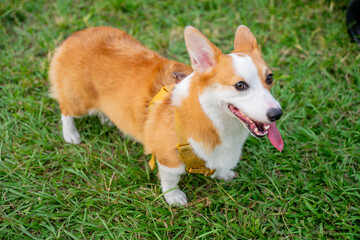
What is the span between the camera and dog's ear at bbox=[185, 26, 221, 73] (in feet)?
7.26

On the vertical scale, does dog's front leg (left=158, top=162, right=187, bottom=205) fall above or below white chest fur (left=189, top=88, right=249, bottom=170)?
below

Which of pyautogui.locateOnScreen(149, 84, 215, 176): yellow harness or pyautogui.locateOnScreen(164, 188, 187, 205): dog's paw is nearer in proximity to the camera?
pyautogui.locateOnScreen(149, 84, 215, 176): yellow harness

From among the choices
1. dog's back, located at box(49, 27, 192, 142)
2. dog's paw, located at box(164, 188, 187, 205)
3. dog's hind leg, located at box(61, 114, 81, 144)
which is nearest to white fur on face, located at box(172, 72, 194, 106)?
dog's back, located at box(49, 27, 192, 142)

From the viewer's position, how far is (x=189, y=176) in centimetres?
326

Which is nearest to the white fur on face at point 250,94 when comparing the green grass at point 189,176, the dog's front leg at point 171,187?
the dog's front leg at point 171,187

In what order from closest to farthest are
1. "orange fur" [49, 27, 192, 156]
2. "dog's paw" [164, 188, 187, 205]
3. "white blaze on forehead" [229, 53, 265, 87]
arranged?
"white blaze on forehead" [229, 53, 265, 87] < "orange fur" [49, 27, 192, 156] < "dog's paw" [164, 188, 187, 205]

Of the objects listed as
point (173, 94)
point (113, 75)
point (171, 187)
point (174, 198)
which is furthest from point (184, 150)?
point (113, 75)

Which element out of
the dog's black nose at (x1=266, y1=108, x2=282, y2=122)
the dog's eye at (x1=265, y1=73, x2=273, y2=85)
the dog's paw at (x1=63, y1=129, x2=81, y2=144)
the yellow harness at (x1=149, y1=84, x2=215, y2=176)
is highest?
the dog's eye at (x1=265, y1=73, x2=273, y2=85)

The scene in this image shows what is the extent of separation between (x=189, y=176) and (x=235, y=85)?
1.44m

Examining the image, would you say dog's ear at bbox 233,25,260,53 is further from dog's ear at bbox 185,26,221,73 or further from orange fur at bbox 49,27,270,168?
dog's ear at bbox 185,26,221,73

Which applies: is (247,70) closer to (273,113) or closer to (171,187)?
(273,113)

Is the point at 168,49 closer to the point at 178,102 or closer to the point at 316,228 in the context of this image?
the point at 178,102

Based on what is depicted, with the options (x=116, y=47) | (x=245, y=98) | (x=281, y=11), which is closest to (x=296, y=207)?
(x=245, y=98)

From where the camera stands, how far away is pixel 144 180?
3.23m
